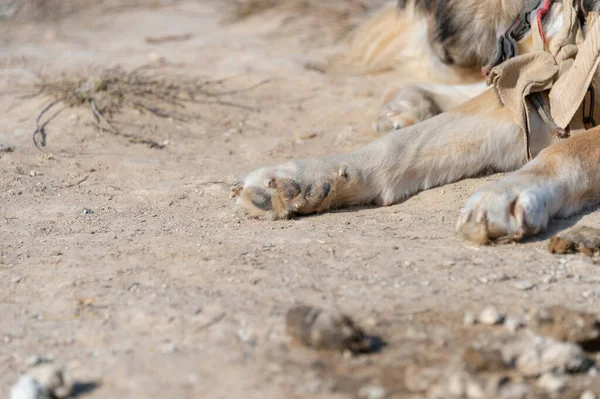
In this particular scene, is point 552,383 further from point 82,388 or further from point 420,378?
point 82,388

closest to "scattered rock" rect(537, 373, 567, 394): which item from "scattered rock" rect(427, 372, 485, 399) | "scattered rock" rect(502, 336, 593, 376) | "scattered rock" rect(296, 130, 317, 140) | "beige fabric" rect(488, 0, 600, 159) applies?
"scattered rock" rect(502, 336, 593, 376)

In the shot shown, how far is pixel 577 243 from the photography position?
194cm

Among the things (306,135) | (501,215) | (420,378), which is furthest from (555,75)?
(420,378)

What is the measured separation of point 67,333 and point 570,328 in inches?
39.4

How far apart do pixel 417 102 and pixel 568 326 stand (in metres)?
1.86

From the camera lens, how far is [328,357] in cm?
145

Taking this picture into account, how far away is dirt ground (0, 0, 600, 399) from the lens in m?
1.44

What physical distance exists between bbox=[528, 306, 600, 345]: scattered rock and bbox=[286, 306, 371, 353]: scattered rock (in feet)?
1.11

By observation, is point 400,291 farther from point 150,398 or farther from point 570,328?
point 150,398

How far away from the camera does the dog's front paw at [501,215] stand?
1.96m

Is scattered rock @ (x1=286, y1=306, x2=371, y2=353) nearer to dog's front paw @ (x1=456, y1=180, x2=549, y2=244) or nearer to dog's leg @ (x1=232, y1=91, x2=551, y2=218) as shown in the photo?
dog's front paw @ (x1=456, y1=180, x2=549, y2=244)

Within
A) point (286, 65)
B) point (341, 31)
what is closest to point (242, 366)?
point (286, 65)

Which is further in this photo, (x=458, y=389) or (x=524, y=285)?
(x=524, y=285)

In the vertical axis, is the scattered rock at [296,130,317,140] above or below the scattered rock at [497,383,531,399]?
below
